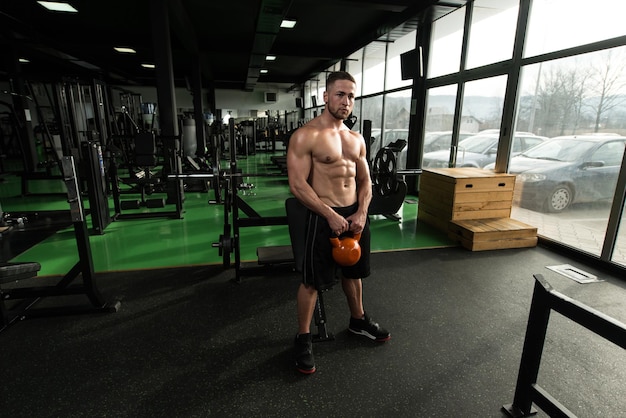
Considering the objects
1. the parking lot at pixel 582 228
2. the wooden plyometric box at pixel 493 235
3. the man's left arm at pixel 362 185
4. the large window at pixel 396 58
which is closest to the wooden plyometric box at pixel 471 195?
the wooden plyometric box at pixel 493 235

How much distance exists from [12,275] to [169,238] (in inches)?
81.6

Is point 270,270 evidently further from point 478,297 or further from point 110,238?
point 110,238

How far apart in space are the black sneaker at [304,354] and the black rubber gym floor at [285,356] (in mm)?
48

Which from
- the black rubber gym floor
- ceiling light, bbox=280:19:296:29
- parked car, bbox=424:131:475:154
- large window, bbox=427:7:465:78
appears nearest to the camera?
the black rubber gym floor

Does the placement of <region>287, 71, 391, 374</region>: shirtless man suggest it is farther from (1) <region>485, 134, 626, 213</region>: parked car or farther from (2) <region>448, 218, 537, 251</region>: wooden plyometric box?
(1) <region>485, 134, 626, 213</region>: parked car

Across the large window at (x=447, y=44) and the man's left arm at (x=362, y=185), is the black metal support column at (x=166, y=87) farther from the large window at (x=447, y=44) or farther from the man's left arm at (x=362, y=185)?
the large window at (x=447, y=44)

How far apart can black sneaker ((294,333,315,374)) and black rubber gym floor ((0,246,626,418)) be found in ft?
0.16

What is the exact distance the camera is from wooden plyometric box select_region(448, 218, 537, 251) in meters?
3.63

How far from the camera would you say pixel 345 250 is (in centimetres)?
176

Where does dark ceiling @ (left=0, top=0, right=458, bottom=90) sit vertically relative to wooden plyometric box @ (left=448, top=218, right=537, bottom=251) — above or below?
above

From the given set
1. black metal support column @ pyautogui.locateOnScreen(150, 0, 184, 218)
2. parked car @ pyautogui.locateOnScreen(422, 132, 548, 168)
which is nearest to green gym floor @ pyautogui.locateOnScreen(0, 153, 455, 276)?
black metal support column @ pyautogui.locateOnScreen(150, 0, 184, 218)

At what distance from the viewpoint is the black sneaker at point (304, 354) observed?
1.82 meters

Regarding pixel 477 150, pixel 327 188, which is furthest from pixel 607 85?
pixel 327 188

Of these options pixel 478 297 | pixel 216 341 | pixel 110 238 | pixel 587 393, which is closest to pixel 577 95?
pixel 478 297
